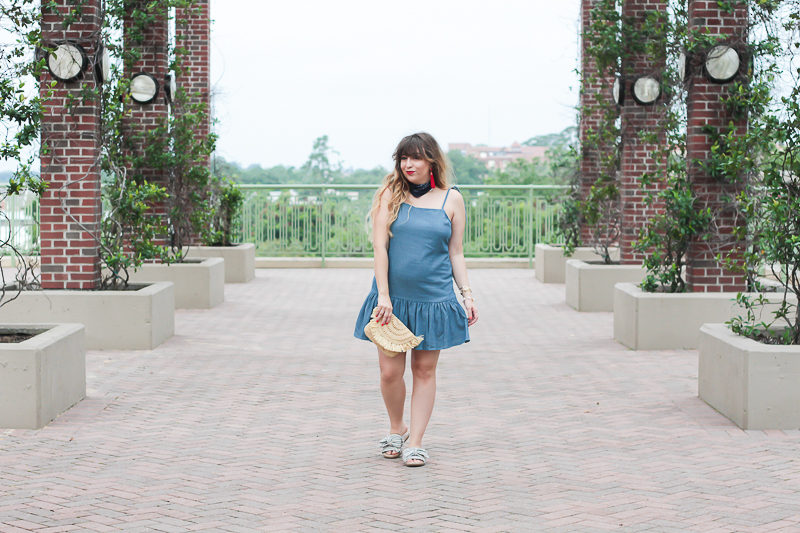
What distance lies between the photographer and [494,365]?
890 centimetres

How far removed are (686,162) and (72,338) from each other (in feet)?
18.4

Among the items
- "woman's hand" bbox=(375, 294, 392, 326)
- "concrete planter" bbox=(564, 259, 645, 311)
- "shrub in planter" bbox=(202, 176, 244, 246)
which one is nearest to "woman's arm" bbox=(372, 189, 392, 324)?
"woman's hand" bbox=(375, 294, 392, 326)

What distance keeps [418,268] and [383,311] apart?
28 centimetres

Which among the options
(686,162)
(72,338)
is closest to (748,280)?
(686,162)

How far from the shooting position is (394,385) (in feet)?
18.8

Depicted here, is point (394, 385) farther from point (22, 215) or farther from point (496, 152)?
point (496, 152)

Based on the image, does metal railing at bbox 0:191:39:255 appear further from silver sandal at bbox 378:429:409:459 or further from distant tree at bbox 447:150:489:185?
distant tree at bbox 447:150:489:185

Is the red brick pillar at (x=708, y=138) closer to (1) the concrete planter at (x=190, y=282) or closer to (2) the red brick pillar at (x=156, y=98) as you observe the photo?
(1) the concrete planter at (x=190, y=282)

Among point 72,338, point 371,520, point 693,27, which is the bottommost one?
point 371,520

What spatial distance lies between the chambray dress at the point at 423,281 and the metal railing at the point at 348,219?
13.5m

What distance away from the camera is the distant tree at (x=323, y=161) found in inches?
1105

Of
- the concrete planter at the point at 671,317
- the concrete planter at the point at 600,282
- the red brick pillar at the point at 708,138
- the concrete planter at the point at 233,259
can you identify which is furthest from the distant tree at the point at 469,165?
the concrete planter at the point at 671,317

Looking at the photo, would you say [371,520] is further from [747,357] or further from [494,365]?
[494,365]

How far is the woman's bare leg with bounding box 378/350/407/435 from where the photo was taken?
567 centimetres
